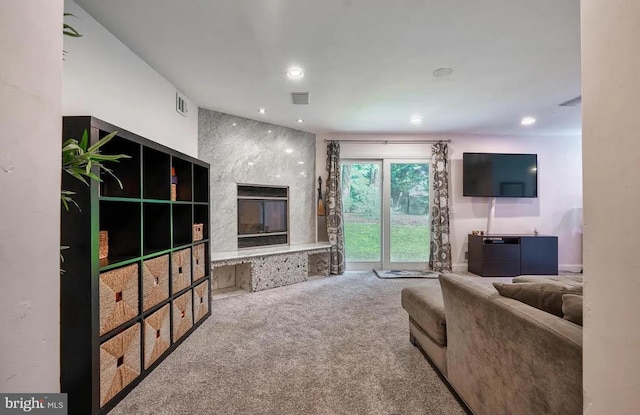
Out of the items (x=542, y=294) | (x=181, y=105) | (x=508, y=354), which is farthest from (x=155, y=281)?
(x=542, y=294)

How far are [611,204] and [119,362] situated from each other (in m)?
2.34

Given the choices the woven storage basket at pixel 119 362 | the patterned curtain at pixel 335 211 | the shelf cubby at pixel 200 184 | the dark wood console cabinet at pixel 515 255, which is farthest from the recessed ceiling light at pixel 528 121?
the woven storage basket at pixel 119 362

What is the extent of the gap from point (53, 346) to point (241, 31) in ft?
7.17

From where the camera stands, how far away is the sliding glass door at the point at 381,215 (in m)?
5.10

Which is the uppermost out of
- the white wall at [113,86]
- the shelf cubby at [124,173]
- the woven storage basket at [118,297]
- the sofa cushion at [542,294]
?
the white wall at [113,86]

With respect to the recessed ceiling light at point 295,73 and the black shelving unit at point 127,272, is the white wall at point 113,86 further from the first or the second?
the recessed ceiling light at point 295,73

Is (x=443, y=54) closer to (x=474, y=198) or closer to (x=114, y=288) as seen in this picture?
(x=114, y=288)

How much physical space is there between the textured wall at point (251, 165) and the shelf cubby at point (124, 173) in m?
1.68

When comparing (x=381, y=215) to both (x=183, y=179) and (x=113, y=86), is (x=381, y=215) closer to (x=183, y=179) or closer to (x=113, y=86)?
(x=183, y=179)

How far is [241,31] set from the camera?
2.11 m

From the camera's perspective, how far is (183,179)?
8.79ft

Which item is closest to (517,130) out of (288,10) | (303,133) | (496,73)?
(496,73)

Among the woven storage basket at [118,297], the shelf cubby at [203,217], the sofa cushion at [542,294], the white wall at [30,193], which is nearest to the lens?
the white wall at [30,193]

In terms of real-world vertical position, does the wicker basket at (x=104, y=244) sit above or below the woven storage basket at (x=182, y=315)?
above
